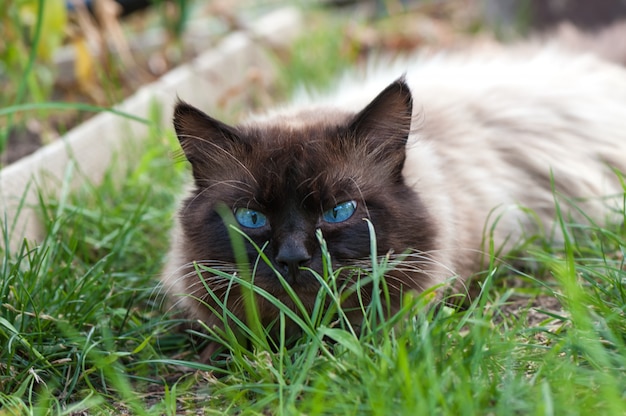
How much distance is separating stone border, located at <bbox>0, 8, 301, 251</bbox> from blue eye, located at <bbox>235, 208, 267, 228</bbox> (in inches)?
21.4

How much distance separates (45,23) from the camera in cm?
395

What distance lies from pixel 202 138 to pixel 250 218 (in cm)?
35

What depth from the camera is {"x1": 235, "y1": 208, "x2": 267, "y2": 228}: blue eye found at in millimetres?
2211

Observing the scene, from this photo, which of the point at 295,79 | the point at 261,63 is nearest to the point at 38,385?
the point at 295,79

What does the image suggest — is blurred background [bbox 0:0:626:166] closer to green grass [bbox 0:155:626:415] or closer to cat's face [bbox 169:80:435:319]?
green grass [bbox 0:155:626:415]

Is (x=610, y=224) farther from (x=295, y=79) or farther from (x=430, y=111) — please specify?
(x=295, y=79)

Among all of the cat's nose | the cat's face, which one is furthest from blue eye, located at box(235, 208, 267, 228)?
the cat's nose

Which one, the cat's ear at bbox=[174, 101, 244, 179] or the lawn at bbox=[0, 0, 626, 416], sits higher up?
the cat's ear at bbox=[174, 101, 244, 179]

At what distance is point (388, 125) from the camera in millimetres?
2342

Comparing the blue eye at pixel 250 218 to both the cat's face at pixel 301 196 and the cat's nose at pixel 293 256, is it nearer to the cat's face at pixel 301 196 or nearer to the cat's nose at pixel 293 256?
the cat's face at pixel 301 196

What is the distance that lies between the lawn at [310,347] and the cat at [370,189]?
0.39ft

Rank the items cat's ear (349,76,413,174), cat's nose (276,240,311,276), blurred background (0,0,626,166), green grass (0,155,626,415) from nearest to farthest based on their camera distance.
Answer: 1. green grass (0,155,626,415)
2. cat's nose (276,240,311,276)
3. cat's ear (349,76,413,174)
4. blurred background (0,0,626,166)

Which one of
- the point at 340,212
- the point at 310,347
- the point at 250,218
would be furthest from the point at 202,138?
the point at 310,347

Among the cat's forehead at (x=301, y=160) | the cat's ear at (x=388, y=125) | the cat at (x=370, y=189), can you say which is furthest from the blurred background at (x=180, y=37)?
the cat's ear at (x=388, y=125)
